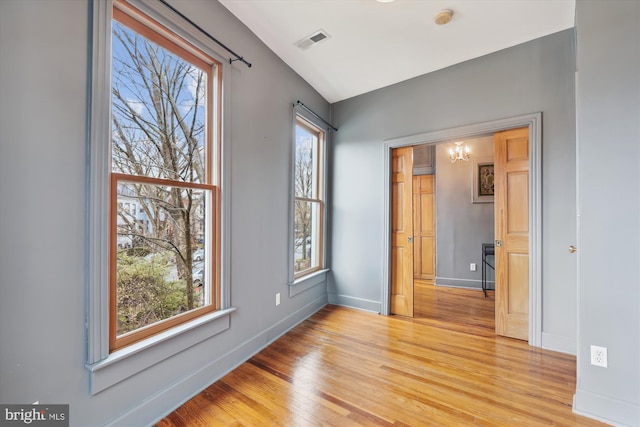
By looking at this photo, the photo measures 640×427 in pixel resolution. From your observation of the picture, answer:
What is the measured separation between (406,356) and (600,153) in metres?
2.02

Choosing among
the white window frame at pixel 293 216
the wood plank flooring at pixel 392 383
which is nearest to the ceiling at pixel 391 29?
the white window frame at pixel 293 216

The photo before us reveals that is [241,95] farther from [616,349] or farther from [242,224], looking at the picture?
[616,349]

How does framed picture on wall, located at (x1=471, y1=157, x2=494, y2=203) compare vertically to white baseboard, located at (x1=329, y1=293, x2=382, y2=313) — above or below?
above

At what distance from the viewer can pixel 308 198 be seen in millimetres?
3471

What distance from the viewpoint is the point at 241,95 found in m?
2.31

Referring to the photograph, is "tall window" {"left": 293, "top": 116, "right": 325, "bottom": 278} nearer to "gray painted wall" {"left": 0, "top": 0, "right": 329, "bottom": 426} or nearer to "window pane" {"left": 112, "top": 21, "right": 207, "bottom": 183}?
"window pane" {"left": 112, "top": 21, "right": 207, "bottom": 183}

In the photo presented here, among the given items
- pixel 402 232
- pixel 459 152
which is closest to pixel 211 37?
pixel 402 232

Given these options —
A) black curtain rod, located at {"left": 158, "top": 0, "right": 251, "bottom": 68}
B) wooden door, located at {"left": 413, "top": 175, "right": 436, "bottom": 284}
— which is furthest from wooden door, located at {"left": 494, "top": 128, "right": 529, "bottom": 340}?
black curtain rod, located at {"left": 158, "top": 0, "right": 251, "bottom": 68}

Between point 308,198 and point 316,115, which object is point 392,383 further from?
point 316,115

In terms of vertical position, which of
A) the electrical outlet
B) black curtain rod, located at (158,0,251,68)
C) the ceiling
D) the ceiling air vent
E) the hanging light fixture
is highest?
the ceiling

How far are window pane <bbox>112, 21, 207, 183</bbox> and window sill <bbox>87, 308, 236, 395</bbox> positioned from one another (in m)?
1.00

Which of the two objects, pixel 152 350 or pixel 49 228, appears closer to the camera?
pixel 49 228

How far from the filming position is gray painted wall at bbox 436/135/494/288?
4.71 m

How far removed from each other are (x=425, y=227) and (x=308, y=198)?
2.98 metres
